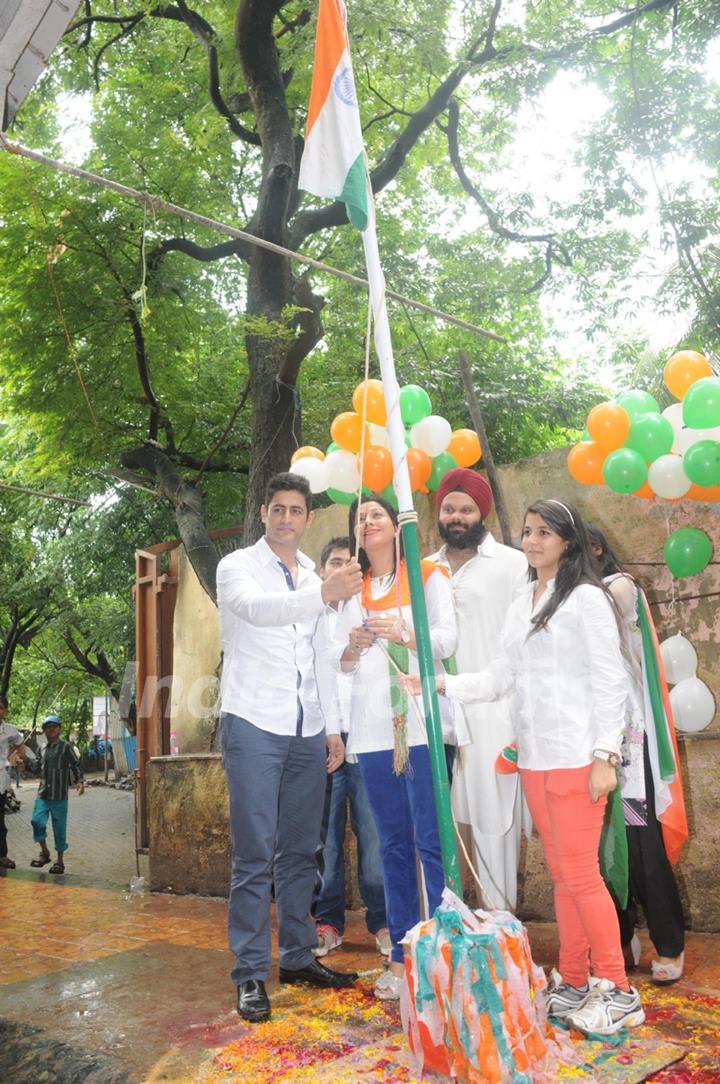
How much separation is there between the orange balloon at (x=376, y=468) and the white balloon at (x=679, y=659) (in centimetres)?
165

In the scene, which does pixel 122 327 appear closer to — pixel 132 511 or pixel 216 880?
pixel 216 880

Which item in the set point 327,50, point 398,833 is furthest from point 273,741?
point 327,50

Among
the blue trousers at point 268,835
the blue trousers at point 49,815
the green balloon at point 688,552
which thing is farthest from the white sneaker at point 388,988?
the blue trousers at point 49,815

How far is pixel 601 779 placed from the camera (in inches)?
116

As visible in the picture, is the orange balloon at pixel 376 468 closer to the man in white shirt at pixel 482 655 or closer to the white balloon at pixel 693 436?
the man in white shirt at pixel 482 655

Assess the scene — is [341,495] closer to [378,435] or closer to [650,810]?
[378,435]

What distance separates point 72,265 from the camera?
7.94 metres

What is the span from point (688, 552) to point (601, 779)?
1.79 m

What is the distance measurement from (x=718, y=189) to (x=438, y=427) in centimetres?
630

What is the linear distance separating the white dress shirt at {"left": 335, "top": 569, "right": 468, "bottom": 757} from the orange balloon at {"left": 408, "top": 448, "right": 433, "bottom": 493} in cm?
146

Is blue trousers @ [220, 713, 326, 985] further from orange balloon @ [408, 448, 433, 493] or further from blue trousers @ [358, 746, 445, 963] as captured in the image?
orange balloon @ [408, 448, 433, 493]

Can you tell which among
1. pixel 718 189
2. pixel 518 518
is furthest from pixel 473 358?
pixel 518 518

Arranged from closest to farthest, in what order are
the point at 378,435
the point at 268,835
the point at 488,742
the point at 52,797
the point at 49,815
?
the point at 268,835 → the point at 488,742 → the point at 378,435 → the point at 52,797 → the point at 49,815

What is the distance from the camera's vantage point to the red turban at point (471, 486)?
4.05 m
